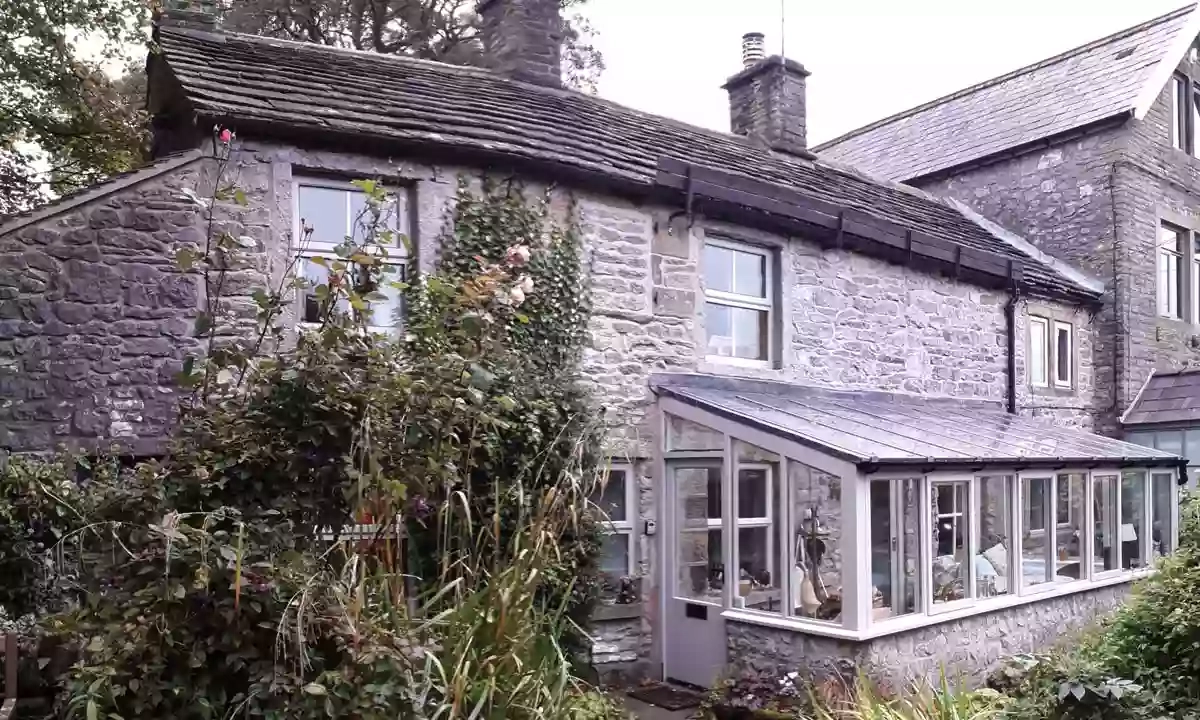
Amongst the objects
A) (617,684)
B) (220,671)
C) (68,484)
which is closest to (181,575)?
(220,671)

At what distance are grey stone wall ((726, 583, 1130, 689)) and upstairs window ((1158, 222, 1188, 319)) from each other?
810 centimetres

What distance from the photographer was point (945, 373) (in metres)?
11.9

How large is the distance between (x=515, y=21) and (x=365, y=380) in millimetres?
7193

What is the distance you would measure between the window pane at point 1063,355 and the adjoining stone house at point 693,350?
2152 millimetres

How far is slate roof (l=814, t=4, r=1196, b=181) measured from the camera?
14648 millimetres

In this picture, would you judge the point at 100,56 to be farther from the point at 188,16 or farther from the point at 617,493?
the point at 617,493

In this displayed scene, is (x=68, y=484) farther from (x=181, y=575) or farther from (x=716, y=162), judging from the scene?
(x=716, y=162)

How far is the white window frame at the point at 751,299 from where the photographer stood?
9.63 metres

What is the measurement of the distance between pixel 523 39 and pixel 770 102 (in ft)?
13.6

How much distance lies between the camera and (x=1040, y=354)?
1362cm

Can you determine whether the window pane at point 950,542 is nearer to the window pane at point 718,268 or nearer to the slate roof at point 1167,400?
the window pane at point 718,268

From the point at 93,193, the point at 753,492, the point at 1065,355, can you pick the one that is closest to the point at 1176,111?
the point at 1065,355

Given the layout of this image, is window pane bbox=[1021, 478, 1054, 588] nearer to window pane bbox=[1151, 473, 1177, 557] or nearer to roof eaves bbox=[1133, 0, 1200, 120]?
window pane bbox=[1151, 473, 1177, 557]

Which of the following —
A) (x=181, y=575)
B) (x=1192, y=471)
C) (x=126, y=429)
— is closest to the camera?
(x=181, y=575)
